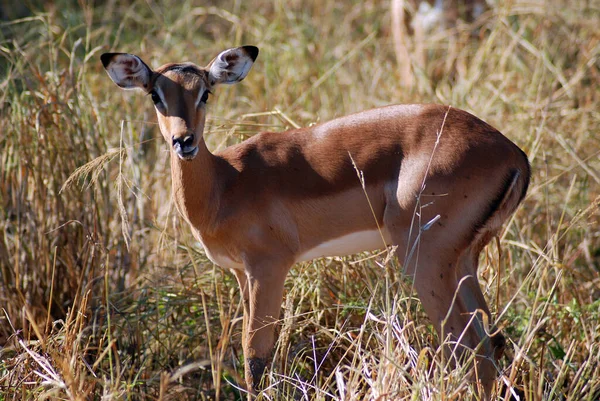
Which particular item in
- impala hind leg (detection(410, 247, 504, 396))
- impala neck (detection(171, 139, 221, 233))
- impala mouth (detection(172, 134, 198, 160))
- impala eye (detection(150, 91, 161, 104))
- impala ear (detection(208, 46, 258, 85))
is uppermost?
impala ear (detection(208, 46, 258, 85))

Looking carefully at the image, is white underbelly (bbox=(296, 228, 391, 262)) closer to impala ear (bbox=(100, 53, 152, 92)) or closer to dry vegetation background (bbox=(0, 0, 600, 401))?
dry vegetation background (bbox=(0, 0, 600, 401))

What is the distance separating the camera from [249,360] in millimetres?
4398

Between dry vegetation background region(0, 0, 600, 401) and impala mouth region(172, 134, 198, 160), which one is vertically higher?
impala mouth region(172, 134, 198, 160)

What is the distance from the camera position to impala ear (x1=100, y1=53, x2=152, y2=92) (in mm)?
4293

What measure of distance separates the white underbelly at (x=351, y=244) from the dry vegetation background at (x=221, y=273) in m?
0.19

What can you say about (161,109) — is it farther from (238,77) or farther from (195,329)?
(195,329)

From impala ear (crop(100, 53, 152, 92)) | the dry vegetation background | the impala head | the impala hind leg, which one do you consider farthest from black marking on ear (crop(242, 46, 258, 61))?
the impala hind leg

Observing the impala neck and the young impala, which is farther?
the impala neck

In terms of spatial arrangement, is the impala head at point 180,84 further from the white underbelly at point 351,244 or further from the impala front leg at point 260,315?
the white underbelly at point 351,244

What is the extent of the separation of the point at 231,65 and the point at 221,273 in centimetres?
138

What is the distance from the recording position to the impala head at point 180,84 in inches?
160

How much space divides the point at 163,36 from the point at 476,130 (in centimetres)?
565

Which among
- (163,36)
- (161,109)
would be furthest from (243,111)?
(161,109)

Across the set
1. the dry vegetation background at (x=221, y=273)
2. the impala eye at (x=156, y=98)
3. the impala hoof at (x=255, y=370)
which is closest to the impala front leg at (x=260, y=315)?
the impala hoof at (x=255, y=370)
